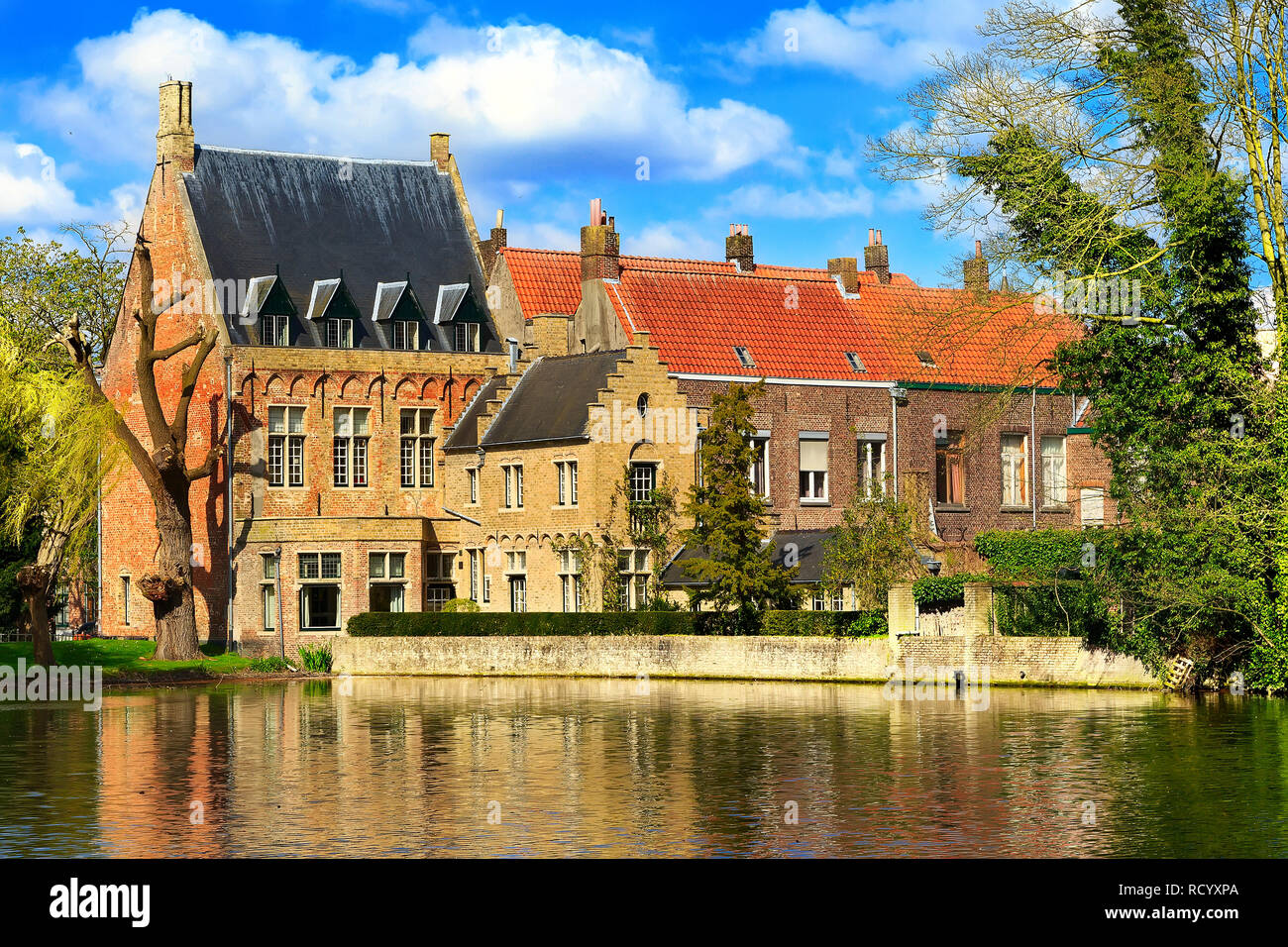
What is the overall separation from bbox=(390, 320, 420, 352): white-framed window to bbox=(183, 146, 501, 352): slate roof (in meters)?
0.28

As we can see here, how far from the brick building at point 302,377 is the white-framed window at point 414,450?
0.20ft

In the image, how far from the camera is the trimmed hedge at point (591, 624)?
4253 cm

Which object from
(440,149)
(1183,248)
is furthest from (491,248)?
(1183,248)

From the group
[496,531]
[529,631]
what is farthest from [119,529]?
[529,631]

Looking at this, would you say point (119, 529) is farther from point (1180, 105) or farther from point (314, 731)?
point (1180, 105)

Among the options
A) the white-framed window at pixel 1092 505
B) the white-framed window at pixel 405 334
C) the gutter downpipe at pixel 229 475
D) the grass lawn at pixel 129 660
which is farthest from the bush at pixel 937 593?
the white-framed window at pixel 405 334

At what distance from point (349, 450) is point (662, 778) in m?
35.2

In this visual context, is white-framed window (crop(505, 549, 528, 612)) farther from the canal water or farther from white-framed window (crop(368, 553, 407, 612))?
the canal water

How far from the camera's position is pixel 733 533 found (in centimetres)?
4397

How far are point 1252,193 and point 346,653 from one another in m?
26.1

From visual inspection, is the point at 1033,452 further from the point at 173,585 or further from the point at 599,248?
the point at 173,585

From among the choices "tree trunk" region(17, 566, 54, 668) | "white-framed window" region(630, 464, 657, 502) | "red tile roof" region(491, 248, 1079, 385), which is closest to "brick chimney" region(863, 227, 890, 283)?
"red tile roof" region(491, 248, 1079, 385)

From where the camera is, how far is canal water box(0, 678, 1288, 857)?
57.3 feet

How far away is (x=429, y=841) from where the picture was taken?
17.4 metres
